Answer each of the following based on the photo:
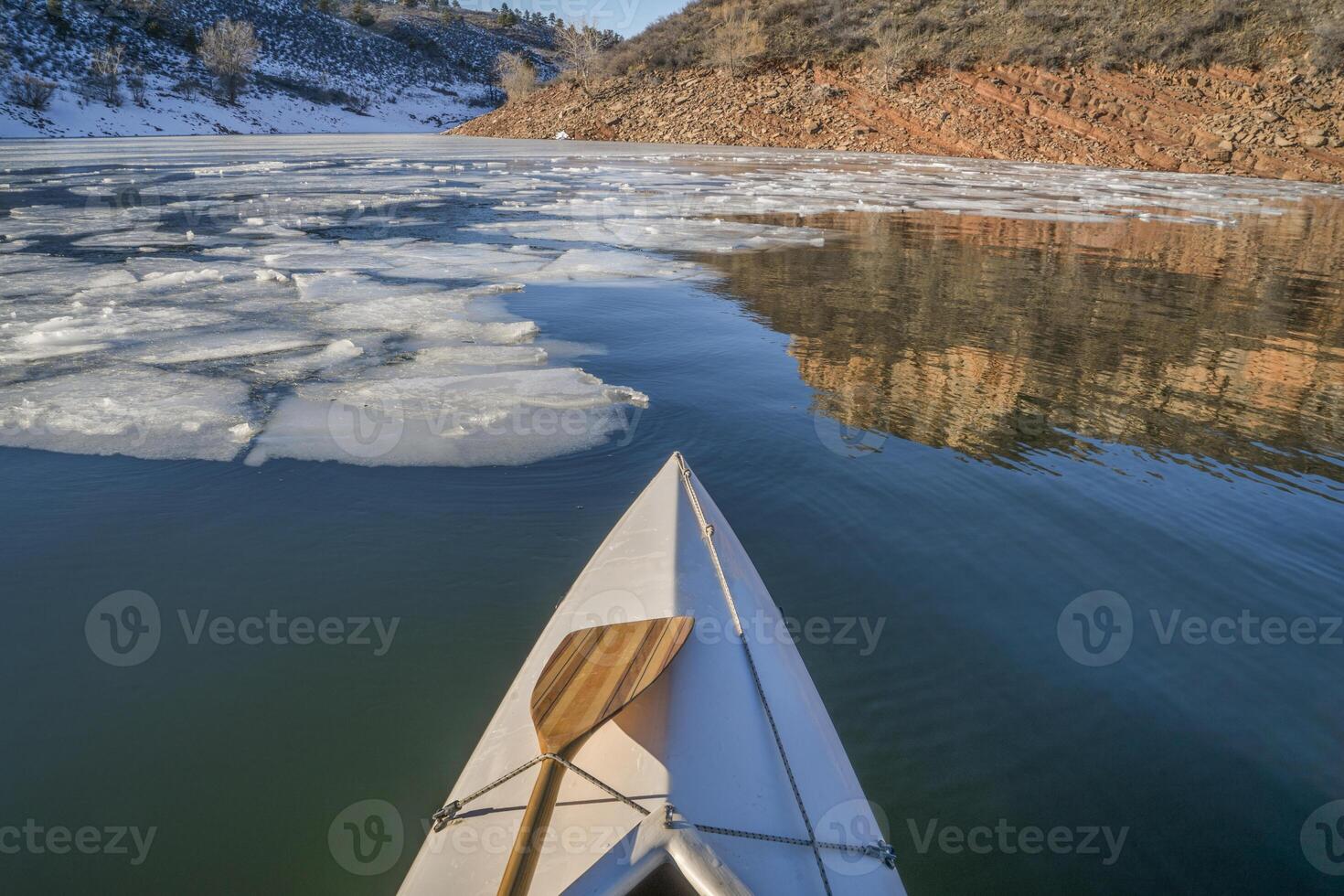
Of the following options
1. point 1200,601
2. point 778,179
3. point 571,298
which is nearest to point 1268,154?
point 778,179

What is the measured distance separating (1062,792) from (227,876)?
214cm

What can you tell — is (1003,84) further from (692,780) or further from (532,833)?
(532,833)

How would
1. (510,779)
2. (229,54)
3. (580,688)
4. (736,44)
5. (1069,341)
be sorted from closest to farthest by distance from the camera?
(510,779) → (580,688) → (1069,341) → (736,44) → (229,54)

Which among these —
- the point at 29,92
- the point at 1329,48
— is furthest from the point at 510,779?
the point at 29,92

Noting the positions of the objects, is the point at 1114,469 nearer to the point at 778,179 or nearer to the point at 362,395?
the point at 362,395

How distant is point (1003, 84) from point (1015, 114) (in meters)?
1.35

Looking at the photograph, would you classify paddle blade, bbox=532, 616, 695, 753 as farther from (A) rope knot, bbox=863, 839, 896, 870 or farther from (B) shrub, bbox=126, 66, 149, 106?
(B) shrub, bbox=126, 66, 149, 106

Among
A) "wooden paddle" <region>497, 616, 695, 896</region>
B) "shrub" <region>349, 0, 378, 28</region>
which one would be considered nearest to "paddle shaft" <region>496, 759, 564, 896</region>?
"wooden paddle" <region>497, 616, 695, 896</region>

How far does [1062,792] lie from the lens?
2141 millimetres

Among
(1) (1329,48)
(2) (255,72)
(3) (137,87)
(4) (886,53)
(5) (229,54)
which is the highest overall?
(5) (229,54)

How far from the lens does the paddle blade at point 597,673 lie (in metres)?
1.79

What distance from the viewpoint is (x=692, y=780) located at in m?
1.69

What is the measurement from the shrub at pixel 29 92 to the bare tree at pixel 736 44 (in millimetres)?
31868

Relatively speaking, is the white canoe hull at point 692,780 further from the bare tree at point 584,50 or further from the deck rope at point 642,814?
the bare tree at point 584,50
